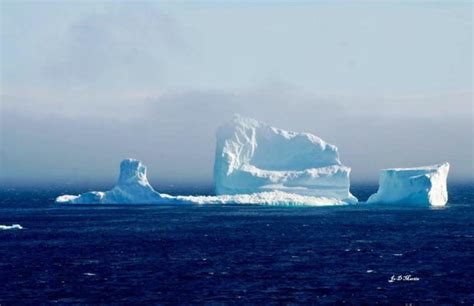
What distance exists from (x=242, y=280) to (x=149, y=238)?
65.4ft

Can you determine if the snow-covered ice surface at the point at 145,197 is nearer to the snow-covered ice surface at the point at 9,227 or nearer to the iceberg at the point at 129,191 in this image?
the iceberg at the point at 129,191

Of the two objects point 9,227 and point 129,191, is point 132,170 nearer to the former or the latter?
point 129,191

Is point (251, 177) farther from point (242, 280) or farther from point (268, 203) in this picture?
point (242, 280)

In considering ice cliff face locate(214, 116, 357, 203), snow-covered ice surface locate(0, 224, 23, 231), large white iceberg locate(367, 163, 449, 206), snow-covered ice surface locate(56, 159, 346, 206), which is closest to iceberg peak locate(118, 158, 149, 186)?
snow-covered ice surface locate(56, 159, 346, 206)

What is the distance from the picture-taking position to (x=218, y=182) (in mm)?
93500

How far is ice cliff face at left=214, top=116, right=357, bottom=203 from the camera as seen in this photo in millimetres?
90688

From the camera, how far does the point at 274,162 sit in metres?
92.9

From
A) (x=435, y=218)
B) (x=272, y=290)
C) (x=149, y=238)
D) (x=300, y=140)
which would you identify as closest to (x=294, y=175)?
(x=300, y=140)

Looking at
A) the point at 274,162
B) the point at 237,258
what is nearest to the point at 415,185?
the point at 274,162

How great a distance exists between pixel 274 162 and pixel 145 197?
55.6 ft

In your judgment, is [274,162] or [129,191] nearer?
[274,162]

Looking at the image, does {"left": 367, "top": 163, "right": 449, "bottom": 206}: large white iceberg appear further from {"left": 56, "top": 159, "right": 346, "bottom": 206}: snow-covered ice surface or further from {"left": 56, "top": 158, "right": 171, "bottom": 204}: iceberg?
{"left": 56, "top": 158, "right": 171, "bottom": 204}: iceberg

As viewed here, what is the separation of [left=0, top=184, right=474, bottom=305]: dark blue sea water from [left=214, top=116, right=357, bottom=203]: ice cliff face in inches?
402

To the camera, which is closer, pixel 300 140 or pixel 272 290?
pixel 272 290
